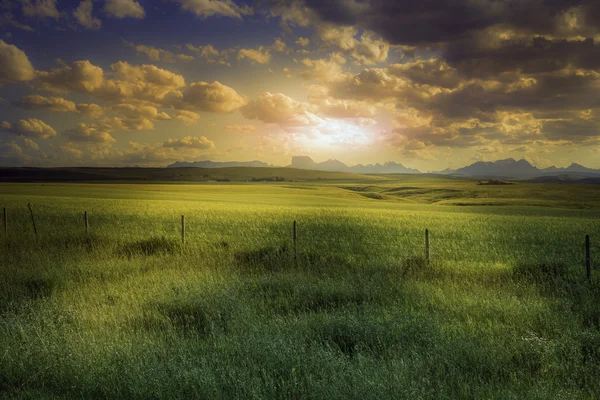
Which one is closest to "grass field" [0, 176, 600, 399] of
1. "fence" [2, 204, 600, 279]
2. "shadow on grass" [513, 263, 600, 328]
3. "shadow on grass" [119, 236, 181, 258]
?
"shadow on grass" [513, 263, 600, 328]

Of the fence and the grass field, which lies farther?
the fence

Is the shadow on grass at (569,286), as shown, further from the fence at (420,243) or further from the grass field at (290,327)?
the fence at (420,243)

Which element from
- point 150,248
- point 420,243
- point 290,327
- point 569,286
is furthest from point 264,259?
point 420,243

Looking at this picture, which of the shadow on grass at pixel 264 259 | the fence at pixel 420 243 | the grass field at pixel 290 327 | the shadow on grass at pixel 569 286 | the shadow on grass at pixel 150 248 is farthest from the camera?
the fence at pixel 420 243

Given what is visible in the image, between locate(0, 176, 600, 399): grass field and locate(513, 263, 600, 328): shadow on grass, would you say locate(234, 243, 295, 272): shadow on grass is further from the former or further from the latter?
locate(513, 263, 600, 328): shadow on grass

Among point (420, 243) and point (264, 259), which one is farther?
point (420, 243)

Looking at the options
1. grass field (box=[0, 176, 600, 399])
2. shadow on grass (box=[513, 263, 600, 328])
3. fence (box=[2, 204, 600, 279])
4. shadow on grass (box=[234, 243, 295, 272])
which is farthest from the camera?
fence (box=[2, 204, 600, 279])

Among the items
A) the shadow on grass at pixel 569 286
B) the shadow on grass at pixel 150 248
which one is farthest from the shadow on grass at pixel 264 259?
the shadow on grass at pixel 569 286

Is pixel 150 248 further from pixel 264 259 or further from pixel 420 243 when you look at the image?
pixel 420 243

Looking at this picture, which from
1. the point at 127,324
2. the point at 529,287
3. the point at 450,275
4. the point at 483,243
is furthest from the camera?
the point at 483,243

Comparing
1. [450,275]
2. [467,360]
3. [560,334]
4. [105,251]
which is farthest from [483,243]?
[105,251]

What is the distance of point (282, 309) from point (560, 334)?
18.3 ft

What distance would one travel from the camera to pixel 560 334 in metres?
7.26

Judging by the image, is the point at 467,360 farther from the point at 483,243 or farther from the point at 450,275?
the point at 483,243
